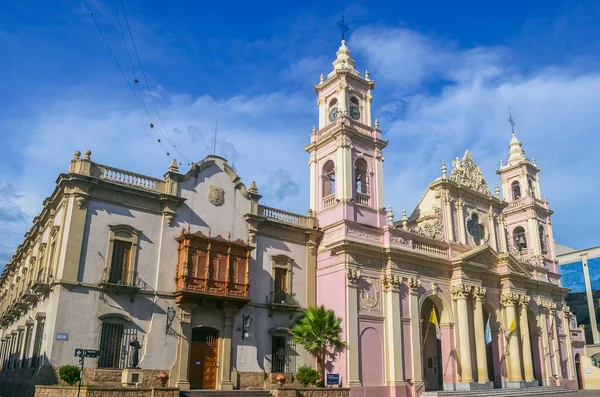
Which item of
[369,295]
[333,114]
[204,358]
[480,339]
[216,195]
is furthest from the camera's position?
[333,114]

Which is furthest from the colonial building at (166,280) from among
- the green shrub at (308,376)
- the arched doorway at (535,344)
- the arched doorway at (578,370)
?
the arched doorway at (578,370)

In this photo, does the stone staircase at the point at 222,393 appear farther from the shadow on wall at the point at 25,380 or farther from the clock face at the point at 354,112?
the clock face at the point at 354,112

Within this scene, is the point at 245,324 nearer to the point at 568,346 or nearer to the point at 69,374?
the point at 69,374

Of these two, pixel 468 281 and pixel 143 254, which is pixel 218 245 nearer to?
pixel 143 254

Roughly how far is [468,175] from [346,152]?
12580mm

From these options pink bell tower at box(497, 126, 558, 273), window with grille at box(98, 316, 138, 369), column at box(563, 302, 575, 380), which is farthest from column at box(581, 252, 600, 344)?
window with grille at box(98, 316, 138, 369)

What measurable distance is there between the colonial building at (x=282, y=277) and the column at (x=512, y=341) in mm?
85

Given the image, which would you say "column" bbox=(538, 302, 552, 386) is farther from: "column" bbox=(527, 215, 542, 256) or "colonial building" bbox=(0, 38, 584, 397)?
"column" bbox=(527, 215, 542, 256)

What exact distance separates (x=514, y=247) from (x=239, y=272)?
26.9 meters

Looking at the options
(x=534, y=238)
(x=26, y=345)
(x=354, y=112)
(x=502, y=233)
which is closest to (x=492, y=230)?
(x=502, y=233)

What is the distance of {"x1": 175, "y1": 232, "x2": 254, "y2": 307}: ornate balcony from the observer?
81.9ft

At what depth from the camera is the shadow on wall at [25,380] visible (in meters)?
21.0

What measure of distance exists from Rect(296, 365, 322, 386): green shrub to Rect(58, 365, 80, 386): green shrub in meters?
10.7

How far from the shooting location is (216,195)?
27.9 m
